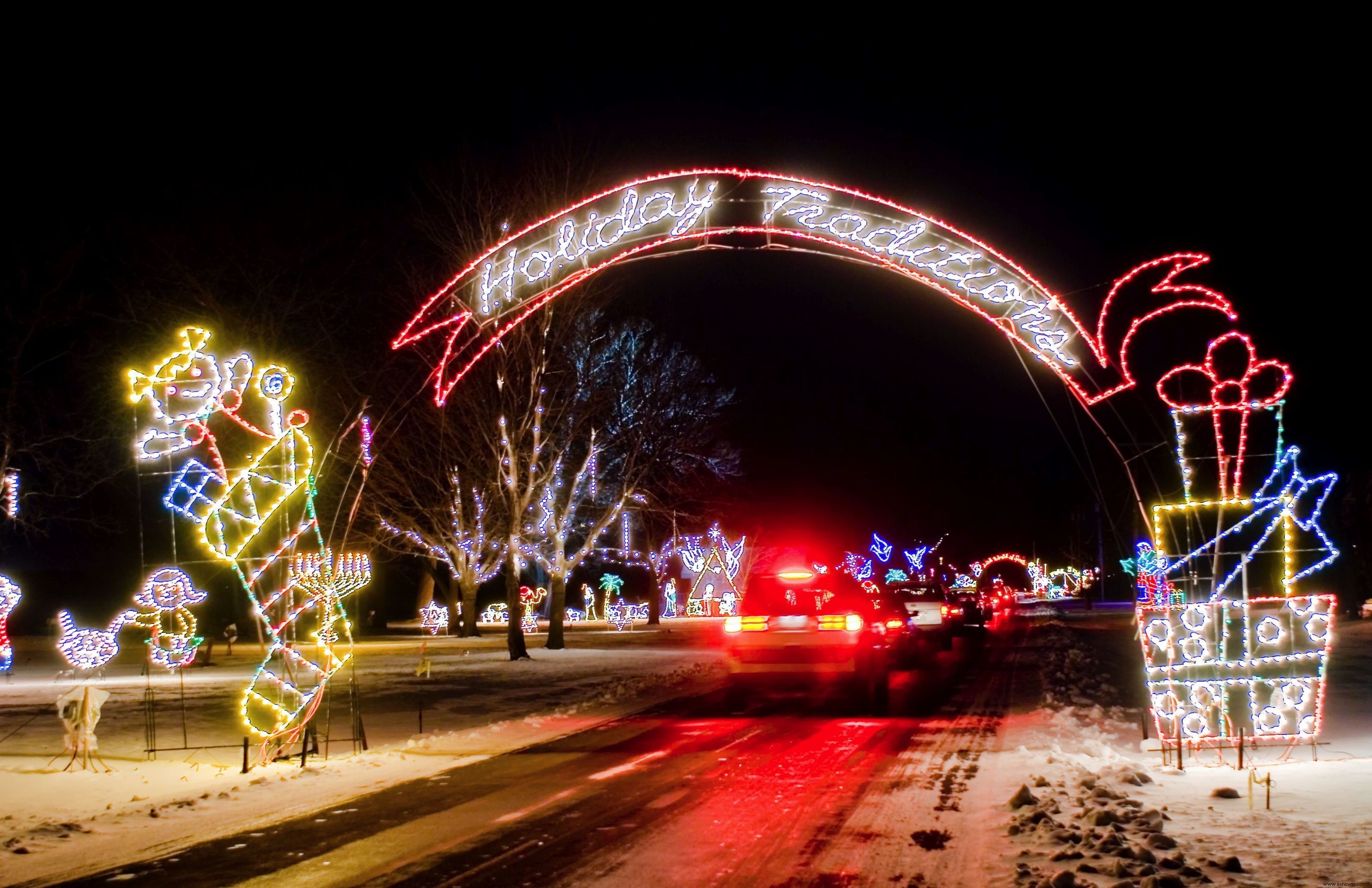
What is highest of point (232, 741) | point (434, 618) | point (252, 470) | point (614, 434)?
point (614, 434)

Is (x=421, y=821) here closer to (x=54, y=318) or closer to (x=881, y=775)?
(x=881, y=775)

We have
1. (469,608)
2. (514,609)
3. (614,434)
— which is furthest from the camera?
(469,608)

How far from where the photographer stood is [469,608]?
145 ft

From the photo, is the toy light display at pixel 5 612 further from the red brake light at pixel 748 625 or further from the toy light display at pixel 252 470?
the red brake light at pixel 748 625

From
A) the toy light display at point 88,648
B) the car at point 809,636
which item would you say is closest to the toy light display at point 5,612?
the toy light display at point 88,648

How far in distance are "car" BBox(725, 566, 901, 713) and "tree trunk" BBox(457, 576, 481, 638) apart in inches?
1004

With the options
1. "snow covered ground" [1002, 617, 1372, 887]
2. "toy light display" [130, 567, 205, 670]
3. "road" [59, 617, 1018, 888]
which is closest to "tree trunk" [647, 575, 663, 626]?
"toy light display" [130, 567, 205, 670]

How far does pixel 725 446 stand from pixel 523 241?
A: 38704mm

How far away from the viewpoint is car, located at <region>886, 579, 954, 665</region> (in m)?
25.7

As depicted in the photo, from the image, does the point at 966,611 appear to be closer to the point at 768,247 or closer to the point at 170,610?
the point at 170,610

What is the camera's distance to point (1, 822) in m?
10.3

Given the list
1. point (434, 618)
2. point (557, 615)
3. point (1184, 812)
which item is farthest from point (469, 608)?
point (1184, 812)

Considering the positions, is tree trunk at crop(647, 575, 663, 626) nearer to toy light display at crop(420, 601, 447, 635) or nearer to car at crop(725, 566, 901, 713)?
toy light display at crop(420, 601, 447, 635)

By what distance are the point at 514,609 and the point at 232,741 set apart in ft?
53.2
